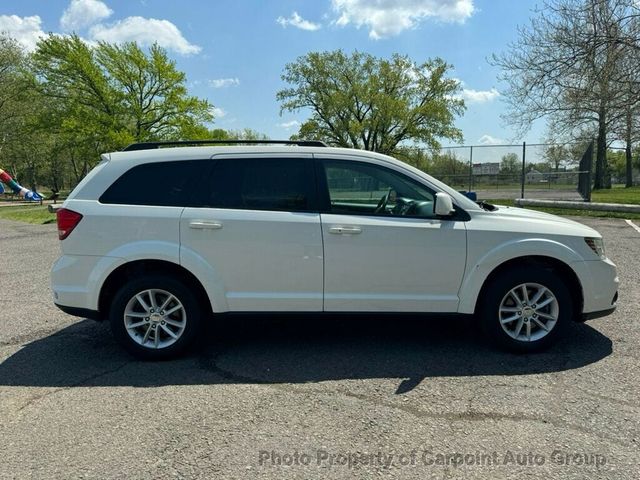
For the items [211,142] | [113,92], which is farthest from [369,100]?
[211,142]

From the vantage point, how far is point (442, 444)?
2.71 meters

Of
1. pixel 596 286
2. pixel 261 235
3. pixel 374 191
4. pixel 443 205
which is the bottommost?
pixel 596 286

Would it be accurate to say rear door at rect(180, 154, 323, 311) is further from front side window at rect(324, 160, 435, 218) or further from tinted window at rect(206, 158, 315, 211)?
front side window at rect(324, 160, 435, 218)

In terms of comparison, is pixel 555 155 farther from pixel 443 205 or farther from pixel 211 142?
pixel 211 142

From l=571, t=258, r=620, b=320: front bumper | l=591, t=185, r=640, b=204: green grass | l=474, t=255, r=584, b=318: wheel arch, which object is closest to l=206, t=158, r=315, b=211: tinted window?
l=474, t=255, r=584, b=318: wheel arch

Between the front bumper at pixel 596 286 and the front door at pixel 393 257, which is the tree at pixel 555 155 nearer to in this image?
the front bumper at pixel 596 286

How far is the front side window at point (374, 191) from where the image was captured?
155 inches

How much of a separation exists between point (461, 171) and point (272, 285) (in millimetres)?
17312

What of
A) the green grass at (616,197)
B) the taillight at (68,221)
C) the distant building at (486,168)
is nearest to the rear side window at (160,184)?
the taillight at (68,221)

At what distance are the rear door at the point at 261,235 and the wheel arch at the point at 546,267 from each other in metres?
1.46

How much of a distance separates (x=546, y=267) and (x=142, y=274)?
140 inches

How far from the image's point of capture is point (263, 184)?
397cm

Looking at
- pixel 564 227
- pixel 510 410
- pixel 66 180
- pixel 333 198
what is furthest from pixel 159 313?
pixel 66 180

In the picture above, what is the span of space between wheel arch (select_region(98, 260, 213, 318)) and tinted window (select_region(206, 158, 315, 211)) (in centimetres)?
66
